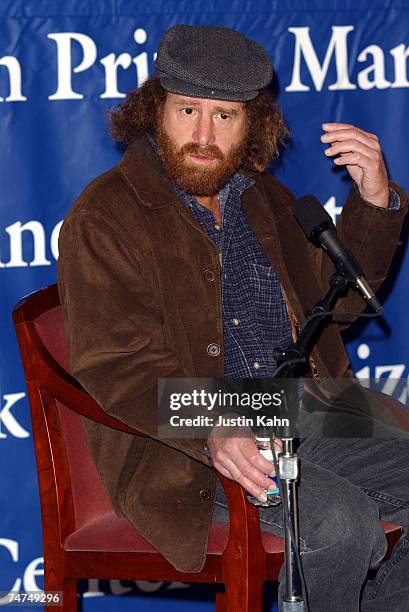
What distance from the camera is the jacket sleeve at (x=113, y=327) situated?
249cm

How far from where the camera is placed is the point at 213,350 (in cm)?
272

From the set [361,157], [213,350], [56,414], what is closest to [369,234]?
[361,157]

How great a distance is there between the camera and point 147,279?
105 inches

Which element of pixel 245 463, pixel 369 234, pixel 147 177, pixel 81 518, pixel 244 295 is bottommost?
pixel 81 518

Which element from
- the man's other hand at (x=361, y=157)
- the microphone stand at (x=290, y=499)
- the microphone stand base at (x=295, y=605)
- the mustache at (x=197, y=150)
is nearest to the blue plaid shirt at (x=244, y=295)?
the mustache at (x=197, y=150)

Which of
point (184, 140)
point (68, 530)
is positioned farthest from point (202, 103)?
point (68, 530)

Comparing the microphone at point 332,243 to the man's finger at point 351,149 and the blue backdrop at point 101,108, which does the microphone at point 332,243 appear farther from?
the blue backdrop at point 101,108

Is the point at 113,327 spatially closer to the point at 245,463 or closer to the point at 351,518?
the point at 245,463

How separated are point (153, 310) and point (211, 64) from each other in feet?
2.36

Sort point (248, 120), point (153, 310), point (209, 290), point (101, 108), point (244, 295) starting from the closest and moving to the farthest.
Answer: point (153, 310) → point (209, 290) → point (244, 295) → point (248, 120) → point (101, 108)

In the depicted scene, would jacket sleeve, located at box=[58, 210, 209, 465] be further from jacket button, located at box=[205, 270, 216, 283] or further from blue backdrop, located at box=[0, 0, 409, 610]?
blue backdrop, located at box=[0, 0, 409, 610]

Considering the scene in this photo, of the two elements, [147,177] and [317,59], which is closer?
[147,177]

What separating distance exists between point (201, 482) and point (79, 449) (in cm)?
39

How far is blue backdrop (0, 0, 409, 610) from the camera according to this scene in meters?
3.38
